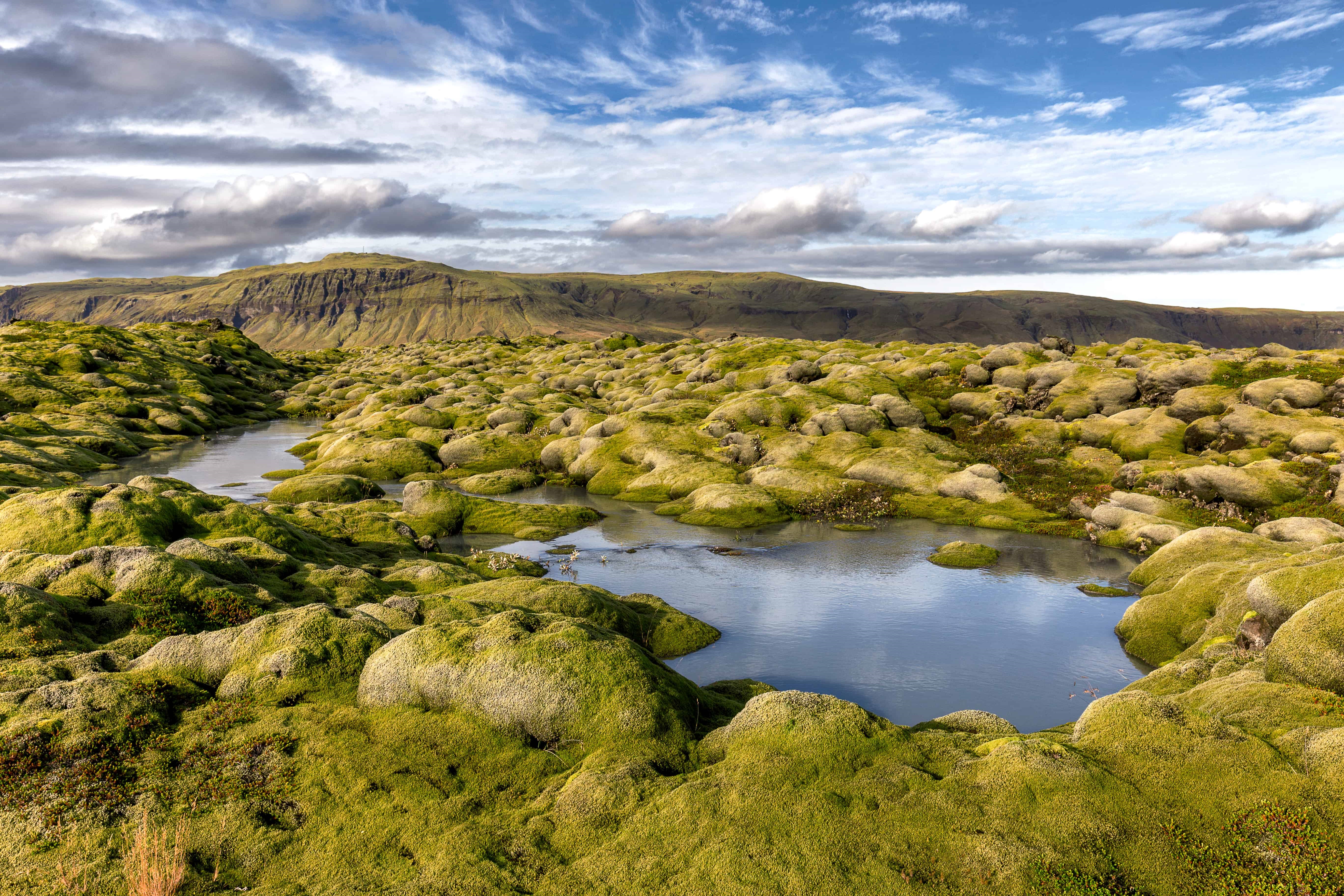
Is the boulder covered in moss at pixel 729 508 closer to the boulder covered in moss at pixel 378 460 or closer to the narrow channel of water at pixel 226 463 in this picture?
the boulder covered in moss at pixel 378 460

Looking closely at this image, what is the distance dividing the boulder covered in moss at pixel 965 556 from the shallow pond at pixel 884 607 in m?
0.87

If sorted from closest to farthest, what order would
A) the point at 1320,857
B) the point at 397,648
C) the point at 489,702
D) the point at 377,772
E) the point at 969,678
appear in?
the point at 1320,857 → the point at 377,772 → the point at 489,702 → the point at 397,648 → the point at 969,678

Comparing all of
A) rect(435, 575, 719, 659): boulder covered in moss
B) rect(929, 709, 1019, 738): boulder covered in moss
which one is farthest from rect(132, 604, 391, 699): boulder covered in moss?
rect(929, 709, 1019, 738): boulder covered in moss

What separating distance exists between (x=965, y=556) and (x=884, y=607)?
13.5 metres

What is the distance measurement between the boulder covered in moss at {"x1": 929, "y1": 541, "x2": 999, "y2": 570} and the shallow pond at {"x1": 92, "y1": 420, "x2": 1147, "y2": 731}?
2.84ft

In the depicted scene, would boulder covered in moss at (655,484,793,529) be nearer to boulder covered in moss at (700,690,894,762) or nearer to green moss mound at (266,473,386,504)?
green moss mound at (266,473,386,504)

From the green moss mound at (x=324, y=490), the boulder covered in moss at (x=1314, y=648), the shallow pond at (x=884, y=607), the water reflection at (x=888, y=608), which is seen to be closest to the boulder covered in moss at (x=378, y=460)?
the green moss mound at (x=324, y=490)

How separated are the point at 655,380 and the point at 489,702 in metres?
121

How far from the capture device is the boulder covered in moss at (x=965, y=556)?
5447 centimetres

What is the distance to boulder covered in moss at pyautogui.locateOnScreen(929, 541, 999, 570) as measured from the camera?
179 ft

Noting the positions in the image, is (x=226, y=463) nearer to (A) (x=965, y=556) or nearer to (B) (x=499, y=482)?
(B) (x=499, y=482)

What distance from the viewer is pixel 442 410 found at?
117562 millimetres

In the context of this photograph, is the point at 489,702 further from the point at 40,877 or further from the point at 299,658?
the point at 40,877

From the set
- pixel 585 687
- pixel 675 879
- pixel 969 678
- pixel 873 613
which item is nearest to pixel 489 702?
pixel 585 687
